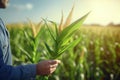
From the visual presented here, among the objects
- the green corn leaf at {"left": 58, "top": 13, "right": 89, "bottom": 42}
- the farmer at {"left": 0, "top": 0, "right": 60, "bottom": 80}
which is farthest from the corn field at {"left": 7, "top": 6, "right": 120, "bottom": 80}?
the farmer at {"left": 0, "top": 0, "right": 60, "bottom": 80}

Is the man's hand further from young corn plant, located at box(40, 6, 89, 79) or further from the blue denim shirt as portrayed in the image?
young corn plant, located at box(40, 6, 89, 79)

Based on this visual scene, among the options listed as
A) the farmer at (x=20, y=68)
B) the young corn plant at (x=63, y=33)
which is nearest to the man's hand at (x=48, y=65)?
the farmer at (x=20, y=68)

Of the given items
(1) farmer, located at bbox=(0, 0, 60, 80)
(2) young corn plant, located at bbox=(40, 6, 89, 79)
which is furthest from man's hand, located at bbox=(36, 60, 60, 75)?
(2) young corn plant, located at bbox=(40, 6, 89, 79)

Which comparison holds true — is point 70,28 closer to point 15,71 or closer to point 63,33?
point 63,33

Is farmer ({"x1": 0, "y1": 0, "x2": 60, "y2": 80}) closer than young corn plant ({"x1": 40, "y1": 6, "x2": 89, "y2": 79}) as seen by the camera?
Yes

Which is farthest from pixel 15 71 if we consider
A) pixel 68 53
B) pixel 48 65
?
pixel 68 53

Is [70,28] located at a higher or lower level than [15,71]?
higher

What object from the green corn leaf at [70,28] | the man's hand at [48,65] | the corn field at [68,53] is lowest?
the corn field at [68,53]

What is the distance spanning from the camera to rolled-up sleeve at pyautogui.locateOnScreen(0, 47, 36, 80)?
1577 millimetres

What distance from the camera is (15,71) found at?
159 cm

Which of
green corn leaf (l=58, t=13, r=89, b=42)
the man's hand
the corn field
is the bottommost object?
the corn field

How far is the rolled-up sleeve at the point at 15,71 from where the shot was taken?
1.58 m

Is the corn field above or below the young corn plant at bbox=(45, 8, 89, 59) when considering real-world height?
below

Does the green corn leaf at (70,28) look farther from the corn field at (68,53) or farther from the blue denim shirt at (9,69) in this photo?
the blue denim shirt at (9,69)
